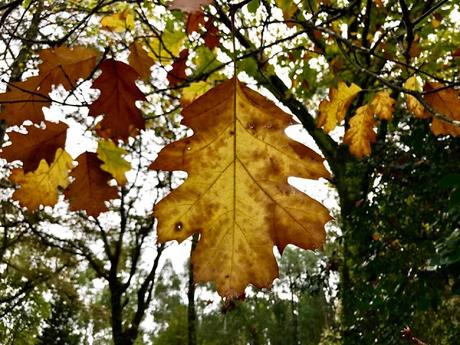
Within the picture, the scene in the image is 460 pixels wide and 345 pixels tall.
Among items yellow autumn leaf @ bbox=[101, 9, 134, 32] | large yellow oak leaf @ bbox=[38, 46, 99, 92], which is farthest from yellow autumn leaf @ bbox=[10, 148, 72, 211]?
yellow autumn leaf @ bbox=[101, 9, 134, 32]

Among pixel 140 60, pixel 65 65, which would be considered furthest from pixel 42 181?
pixel 140 60

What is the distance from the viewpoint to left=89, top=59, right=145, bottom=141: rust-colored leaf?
1.22 m

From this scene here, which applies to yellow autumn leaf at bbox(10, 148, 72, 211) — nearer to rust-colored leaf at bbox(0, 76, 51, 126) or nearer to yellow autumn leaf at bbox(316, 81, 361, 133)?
rust-colored leaf at bbox(0, 76, 51, 126)

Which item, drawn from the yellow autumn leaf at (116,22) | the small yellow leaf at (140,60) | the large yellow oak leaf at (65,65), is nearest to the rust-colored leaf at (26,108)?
the large yellow oak leaf at (65,65)

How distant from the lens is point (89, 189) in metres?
1.42

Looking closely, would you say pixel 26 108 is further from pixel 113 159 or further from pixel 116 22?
pixel 116 22

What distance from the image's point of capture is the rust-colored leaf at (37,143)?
48.9 inches

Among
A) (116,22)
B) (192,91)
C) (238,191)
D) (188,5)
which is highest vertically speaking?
(116,22)

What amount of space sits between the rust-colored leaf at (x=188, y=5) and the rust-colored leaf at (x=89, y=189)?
0.91m

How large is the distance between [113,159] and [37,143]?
28 centimetres

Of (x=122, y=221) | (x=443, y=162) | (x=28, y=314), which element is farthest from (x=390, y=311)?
(x=28, y=314)

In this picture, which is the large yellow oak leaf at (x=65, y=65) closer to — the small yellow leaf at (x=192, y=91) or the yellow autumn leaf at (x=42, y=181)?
the yellow autumn leaf at (x=42, y=181)

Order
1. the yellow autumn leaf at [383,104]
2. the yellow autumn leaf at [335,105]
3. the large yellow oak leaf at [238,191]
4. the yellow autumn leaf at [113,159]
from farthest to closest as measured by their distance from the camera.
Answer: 1. the yellow autumn leaf at [383,104]
2. the yellow autumn leaf at [335,105]
3. the yellow autumn leaf at [113,159]
4. the large yellow oak leaf at [238,191]

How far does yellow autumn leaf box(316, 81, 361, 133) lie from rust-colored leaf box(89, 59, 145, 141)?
2.72 feet
